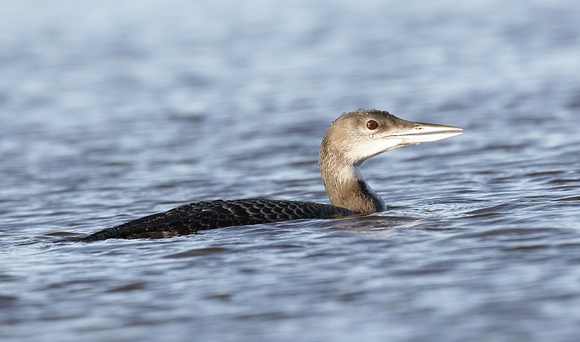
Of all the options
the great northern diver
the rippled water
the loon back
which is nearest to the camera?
the rippled water

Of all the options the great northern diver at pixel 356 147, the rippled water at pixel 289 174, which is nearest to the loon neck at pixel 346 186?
the great northern diver at pixel 356 147

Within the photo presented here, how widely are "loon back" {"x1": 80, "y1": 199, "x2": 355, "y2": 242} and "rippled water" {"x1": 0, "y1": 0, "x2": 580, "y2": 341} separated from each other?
11 cm

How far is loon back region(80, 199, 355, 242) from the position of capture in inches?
251

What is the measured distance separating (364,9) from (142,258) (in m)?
18.1

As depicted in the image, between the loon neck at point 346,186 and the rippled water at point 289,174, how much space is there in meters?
0.27

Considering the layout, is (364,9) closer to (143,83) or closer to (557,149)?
(143,83)

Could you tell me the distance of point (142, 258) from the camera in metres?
5.87

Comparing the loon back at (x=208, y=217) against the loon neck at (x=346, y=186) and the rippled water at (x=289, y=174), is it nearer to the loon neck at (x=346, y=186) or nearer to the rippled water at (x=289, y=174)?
the rippled water at (x=289, y=174)

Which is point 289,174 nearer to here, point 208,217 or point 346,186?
point 346,186

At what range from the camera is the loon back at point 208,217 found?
20.9 ft

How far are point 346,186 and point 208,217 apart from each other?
1.29 m

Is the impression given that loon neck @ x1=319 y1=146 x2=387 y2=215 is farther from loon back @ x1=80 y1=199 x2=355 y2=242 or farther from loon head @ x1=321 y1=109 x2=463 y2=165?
loon back @ x1=80 y1=199 x2=355 y2=242

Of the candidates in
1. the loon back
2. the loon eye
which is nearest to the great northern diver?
the loon eye

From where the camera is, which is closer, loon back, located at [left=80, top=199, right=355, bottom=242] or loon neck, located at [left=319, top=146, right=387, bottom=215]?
loon back, located at [left=80, top=199, right=355, bottom=242]
